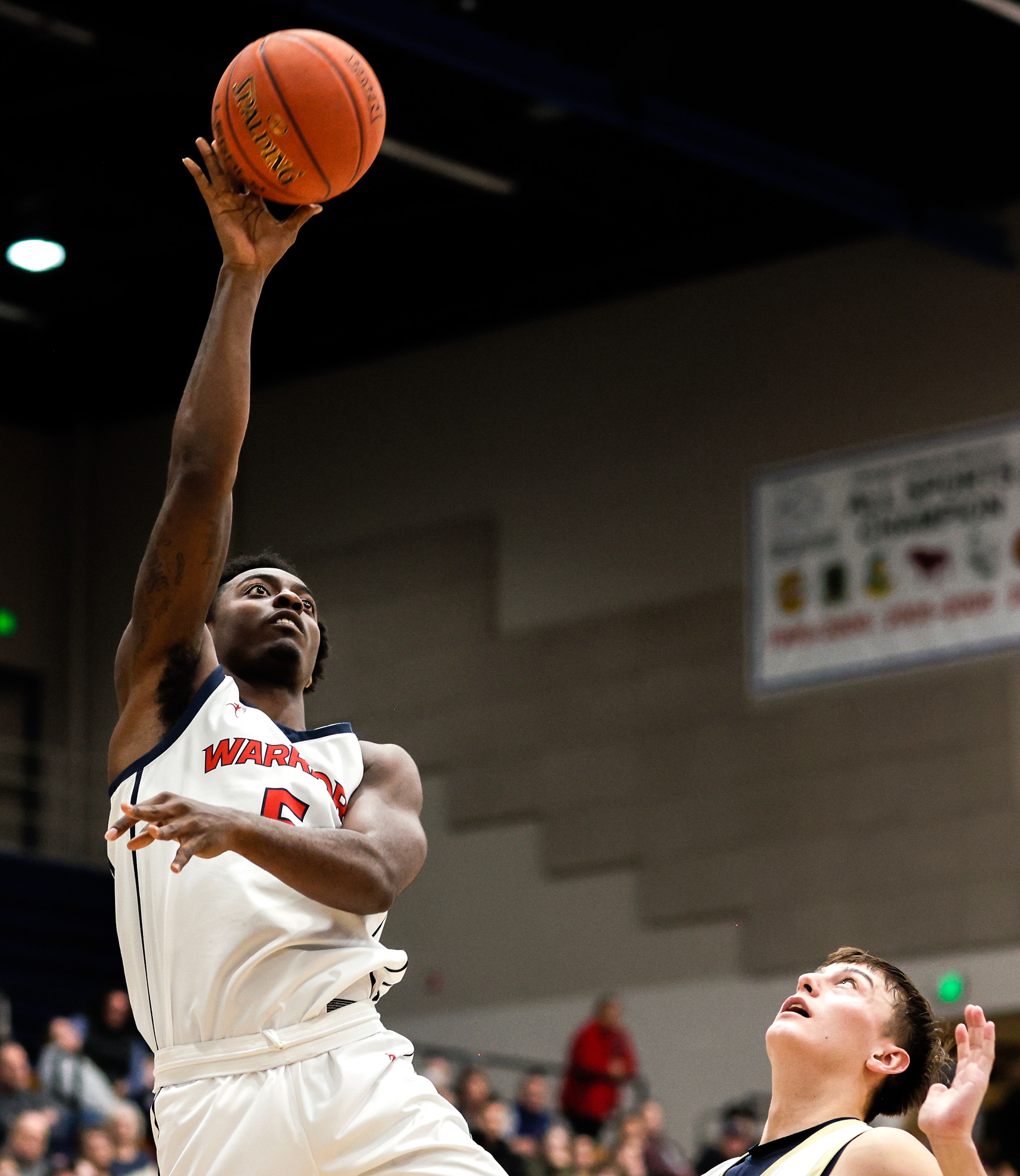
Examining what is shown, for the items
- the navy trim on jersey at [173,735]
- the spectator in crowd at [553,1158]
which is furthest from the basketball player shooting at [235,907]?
the spectator in crowd at [553,1158]

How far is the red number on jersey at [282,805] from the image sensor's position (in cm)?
400

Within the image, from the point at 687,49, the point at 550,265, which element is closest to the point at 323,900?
the point at 687,49

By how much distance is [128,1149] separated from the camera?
38.8 feet

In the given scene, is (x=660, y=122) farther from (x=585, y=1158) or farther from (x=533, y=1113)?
(x=585, y=1158)

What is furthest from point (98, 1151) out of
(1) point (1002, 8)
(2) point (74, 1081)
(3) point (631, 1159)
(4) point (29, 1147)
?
(1) point (1002, 8)

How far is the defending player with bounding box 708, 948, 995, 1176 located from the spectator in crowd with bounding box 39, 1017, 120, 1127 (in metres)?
9.19

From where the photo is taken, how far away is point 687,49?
52.4ft

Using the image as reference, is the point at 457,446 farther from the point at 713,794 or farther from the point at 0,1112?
the point at 0,1112

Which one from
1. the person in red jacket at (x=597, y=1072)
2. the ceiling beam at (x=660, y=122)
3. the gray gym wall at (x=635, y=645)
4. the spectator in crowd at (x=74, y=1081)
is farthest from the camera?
the gray gym wall at (x=635, y=645)

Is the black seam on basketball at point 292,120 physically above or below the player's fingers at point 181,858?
above

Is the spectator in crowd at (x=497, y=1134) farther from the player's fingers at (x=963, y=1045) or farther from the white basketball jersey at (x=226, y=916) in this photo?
the player's fingers at (x=963, y=1045)

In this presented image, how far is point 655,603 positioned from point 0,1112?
8519 millimetres

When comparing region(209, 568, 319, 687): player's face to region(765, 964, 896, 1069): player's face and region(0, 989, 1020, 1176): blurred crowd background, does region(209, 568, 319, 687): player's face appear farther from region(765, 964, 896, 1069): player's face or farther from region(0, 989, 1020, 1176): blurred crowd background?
region(0, 989, 1020, 1176): blurred crowd background

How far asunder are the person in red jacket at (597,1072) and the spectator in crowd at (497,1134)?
1.45 m
